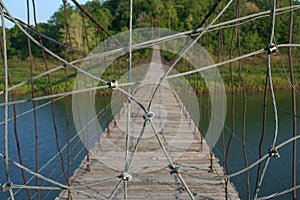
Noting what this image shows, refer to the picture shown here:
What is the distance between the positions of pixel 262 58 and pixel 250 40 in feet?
2.72

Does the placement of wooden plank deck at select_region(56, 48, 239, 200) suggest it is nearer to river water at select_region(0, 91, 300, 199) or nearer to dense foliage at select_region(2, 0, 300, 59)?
river water at select_region(0, 91, 300, 199)

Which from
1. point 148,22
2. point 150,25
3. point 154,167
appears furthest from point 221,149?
point 148,22

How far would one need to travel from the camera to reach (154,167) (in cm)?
158

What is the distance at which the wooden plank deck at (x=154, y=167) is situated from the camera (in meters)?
1.28

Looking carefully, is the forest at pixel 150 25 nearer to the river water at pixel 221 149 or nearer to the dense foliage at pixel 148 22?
the dense foliage at pixel 148 22

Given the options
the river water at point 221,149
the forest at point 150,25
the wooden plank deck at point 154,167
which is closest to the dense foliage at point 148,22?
the forest at point 150,25

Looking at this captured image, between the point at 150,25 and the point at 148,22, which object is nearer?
the point at 150,25

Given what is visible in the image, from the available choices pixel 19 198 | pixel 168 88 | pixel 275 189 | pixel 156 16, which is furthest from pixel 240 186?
pixel 156 16

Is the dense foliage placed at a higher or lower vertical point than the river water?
higher

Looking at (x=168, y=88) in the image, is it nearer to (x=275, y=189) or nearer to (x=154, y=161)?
(x=275, y=189)

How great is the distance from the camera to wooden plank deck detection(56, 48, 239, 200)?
1283 mm

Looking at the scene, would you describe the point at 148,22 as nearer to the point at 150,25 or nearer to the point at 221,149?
the point at 150,25

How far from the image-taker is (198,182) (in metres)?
1.38

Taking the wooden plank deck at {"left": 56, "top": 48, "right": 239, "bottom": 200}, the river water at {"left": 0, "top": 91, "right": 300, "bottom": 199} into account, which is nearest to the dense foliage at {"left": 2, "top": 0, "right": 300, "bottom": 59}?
the river water at {"left": 0, "top": 91, "right": 300, "bottom": 199}
